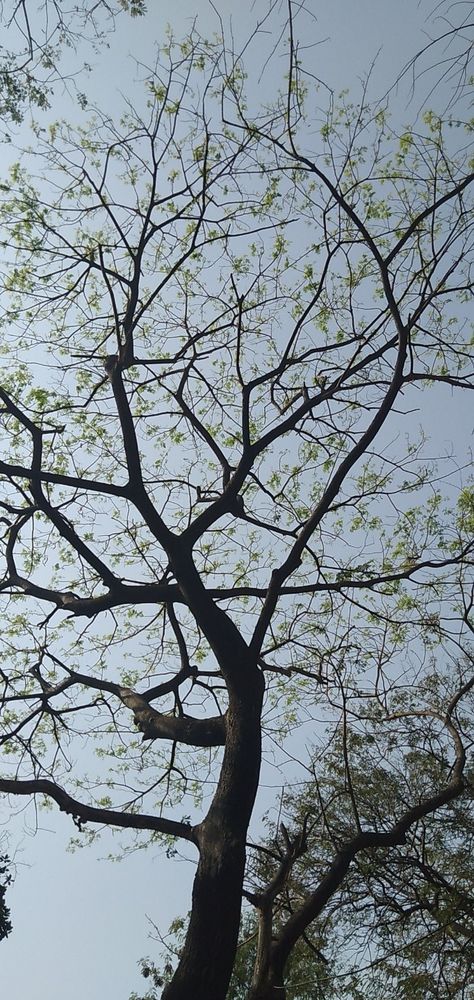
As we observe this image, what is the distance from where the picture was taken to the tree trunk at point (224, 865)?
3867 millimetres

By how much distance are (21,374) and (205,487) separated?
218 cm

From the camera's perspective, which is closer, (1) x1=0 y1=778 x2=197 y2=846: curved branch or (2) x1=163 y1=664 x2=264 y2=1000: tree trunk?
(2) x1=163 y1=664 x2=264 y2=1000: tree trunk

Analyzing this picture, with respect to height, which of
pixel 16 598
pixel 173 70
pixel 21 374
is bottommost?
pixel 16 598

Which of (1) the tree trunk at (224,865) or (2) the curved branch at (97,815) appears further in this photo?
(2) the curved branch at (97,815)

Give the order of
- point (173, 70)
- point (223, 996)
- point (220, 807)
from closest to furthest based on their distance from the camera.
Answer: point (223, 996), point (220, 807), point (173, 70)

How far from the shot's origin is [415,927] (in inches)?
299

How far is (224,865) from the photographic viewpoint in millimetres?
4191

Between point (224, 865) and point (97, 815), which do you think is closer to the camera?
point (224, 865)

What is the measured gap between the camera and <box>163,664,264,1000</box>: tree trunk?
387 cm

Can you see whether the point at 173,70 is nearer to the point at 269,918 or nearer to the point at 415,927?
the point at 269,918

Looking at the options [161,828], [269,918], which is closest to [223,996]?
[269,918]

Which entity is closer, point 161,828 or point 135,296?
point 161,828

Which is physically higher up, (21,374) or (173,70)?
(173,70)

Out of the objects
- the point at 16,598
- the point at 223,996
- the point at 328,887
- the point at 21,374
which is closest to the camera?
the point at 223,996
